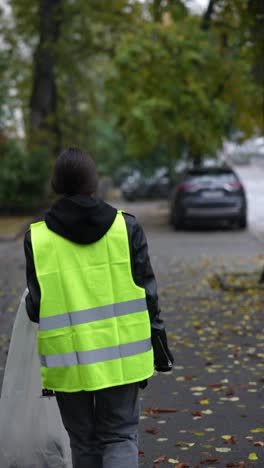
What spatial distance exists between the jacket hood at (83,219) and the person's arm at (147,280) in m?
0.10

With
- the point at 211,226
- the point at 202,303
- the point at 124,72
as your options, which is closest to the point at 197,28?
the point at 124,72

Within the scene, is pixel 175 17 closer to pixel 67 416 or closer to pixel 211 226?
pixel 67 416

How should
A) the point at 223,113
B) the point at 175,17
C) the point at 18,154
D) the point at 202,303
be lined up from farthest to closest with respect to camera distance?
the point at 18,154
the point at 223,113
the point at 175,17
the point at 202,303

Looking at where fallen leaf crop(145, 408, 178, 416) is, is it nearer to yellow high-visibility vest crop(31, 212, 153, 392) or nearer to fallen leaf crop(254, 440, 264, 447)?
fallen leaf crop(254, 440, 264, 447)

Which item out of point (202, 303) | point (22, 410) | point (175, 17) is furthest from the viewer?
point (175, 17)

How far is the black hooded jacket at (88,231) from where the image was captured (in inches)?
143

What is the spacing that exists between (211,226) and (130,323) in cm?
2247

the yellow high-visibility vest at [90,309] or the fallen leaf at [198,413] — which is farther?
the fallen leaf at [198,413]

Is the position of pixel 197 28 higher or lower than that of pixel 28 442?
higher

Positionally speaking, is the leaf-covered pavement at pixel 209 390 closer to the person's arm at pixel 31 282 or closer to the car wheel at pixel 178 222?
the person's arm at pixel 31 282

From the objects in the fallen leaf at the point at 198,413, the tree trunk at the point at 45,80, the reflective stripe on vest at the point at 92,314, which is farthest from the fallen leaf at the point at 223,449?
the tree trunk at the point at 45,80

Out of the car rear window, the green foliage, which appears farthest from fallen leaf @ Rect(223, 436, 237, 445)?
the car rear window

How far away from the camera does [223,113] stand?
24.2m

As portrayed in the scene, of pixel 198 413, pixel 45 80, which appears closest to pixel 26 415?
pixel 198 413
